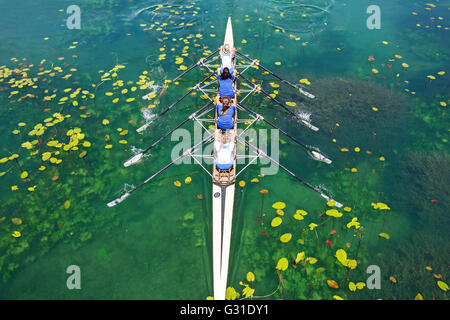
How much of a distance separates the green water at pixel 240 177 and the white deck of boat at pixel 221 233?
531mm

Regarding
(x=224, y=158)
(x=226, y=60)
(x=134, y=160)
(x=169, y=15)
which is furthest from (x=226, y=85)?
(x=169, y=15)

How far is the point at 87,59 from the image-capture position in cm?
1360

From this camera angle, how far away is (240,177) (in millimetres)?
8602

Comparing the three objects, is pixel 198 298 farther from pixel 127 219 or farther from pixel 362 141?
pixel 362 141

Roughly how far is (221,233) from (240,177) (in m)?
2.36

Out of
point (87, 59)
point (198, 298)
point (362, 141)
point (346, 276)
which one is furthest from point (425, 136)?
point (87, 59)

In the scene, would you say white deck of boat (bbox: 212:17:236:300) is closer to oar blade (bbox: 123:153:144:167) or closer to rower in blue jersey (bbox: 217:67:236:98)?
oar blade (bbox: 123:153:144:167)

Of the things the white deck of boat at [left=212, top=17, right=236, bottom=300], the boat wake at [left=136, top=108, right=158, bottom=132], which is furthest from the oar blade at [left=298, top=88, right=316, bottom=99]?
the boat wake at [left=136, top=108, right=158, bottom=132]

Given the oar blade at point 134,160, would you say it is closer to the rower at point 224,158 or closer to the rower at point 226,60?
the rower at point 224,158

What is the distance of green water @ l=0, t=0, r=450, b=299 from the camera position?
22.2 ft

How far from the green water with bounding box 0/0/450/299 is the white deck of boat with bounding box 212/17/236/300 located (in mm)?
531

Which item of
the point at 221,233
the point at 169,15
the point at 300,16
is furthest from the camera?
the point at 169,15

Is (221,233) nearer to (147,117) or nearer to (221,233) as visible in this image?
(221,233)

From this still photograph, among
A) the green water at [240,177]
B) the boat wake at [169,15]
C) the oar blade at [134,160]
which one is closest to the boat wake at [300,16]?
the green water at [240,177]
